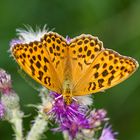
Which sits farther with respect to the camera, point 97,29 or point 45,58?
point 97,29

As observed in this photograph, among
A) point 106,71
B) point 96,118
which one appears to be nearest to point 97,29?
point 96,118

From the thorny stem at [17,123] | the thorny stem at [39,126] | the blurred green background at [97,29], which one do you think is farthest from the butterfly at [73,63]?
the blurred green background at [97,29]

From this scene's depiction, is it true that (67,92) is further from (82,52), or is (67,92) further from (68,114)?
(82,52)

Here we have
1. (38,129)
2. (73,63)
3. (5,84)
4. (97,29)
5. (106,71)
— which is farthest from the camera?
(97,29)

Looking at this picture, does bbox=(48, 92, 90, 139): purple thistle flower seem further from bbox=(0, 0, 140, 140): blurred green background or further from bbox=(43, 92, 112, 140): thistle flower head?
bbox=(0, 0, 140, 140): blurred green background

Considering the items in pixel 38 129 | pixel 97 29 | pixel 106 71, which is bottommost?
pixel 38 129

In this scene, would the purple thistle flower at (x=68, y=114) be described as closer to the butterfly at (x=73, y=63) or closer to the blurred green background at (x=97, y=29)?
the butterfly at (x=73, y=63)

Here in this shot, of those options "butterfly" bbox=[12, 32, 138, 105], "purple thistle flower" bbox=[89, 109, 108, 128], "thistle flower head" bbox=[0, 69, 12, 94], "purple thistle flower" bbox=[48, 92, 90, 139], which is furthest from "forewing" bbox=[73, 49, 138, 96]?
"thistle flower head" bbox=[0, 69, 12, 94]
